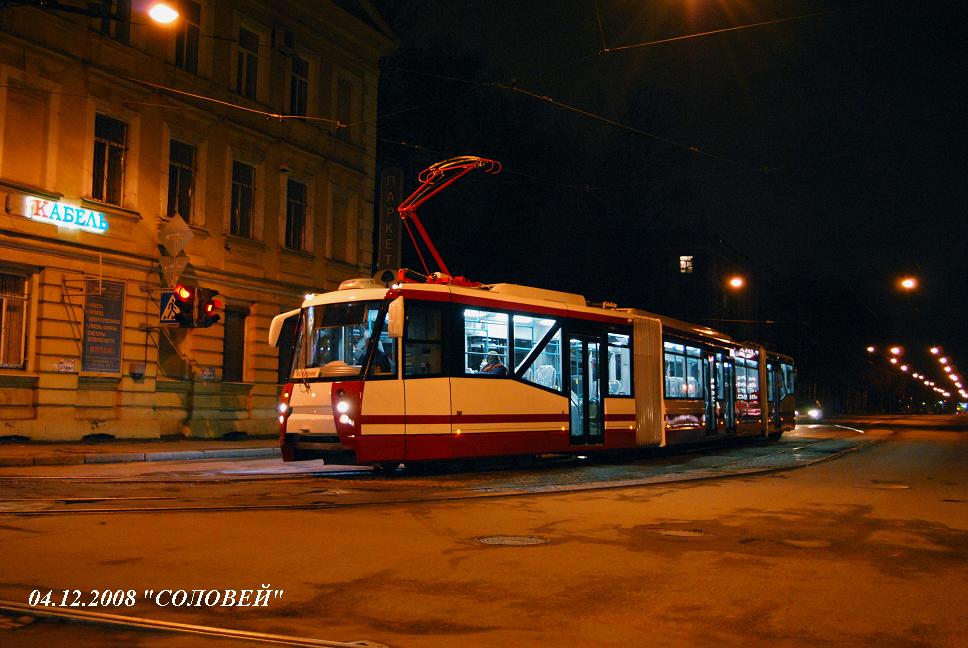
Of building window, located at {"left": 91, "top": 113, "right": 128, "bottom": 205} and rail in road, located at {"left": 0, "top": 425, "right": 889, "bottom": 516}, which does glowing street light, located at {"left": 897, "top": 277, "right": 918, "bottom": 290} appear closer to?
rail in road, located at {"left": 0, "top": 425, "right": 889, "bottom": 516}

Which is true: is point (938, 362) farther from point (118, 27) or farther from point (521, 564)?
point (521, 564)

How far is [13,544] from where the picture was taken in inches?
305

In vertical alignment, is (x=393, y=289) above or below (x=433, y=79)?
below

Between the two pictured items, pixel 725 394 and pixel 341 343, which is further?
pixel 725 394

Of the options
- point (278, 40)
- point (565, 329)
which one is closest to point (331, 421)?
point (565, 329)

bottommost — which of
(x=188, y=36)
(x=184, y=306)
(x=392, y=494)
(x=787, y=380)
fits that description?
(x=392, y=494)

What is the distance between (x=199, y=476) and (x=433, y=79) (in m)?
30.9

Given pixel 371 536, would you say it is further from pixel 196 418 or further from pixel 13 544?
pixel 196 418

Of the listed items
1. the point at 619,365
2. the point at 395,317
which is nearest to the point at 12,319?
the point at 395,317

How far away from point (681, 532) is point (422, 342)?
20.0 feet

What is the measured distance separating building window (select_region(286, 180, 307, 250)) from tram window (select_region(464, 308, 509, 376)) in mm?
14419

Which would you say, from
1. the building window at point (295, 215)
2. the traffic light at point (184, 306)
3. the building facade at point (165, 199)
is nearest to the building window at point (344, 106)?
A: the building facade at point (165, 199)

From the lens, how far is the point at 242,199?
2639 centimetres

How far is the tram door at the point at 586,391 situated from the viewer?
17.0 meters
